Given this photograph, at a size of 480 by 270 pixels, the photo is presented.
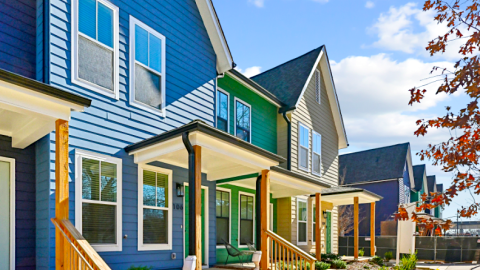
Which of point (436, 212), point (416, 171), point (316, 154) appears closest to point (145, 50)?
point (316, 154)

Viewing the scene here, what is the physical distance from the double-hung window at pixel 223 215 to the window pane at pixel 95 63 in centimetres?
503

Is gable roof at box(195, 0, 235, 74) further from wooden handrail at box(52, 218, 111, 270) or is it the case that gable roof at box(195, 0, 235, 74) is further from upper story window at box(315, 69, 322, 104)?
upper story window at box(315, 69, 322, 104)

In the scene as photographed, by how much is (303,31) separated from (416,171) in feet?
96.6

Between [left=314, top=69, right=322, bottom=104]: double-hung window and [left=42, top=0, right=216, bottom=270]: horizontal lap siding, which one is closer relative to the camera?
[left=42, top=0, right=216, bottom=270]: horizontal lap siding

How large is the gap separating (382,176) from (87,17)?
25209 mm

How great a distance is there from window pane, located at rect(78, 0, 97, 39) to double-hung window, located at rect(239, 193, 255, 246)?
22.4 ft

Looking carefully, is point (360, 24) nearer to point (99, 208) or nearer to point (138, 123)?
point (138, 123)

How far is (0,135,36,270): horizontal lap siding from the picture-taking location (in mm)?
5816

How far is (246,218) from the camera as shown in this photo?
12.3 m

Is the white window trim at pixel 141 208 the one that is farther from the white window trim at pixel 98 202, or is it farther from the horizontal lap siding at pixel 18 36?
the horizontal lap siding at pixel 18 36

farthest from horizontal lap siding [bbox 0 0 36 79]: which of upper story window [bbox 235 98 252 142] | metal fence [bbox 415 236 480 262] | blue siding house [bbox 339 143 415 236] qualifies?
blue siding house [bbox 339 143 415 236]

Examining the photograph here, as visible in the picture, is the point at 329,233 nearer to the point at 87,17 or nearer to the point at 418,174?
the point at 87,17

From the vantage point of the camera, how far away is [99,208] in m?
6.71

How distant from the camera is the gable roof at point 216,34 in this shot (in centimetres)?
936
